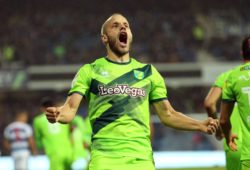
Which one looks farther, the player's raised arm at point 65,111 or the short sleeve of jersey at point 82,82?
the short sleeve of jersey at point 82,82

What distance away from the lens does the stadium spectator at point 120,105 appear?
18.4ft

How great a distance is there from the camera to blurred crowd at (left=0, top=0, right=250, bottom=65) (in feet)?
110

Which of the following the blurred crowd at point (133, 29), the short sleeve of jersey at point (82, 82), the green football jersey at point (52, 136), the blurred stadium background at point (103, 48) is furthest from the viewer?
the blurred crowd at point (133, 29)

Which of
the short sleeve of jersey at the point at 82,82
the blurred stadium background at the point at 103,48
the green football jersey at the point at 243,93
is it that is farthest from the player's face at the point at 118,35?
the blurred stadium background at the point at 103,48

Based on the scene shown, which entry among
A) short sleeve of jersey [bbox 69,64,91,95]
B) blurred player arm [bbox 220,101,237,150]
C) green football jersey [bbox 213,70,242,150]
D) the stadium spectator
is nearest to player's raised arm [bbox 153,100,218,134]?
the stadium spectator

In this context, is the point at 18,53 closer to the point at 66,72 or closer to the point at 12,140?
the point at 66,72

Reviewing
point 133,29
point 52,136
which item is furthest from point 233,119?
point 133,29

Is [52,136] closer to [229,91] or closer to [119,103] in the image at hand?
[229,91]

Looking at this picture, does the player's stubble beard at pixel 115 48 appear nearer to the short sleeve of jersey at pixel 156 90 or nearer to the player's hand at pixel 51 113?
the short sleeve of jersey at pixel 156 90

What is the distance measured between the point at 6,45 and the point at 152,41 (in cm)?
639

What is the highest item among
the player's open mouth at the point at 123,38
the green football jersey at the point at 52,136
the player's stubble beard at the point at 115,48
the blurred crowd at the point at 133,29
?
the player's open mouth at the point at 123,38

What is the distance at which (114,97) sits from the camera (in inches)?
226

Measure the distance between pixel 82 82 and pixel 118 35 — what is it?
445 millimetres

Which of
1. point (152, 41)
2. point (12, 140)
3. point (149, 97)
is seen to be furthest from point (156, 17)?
point (149, 97)
